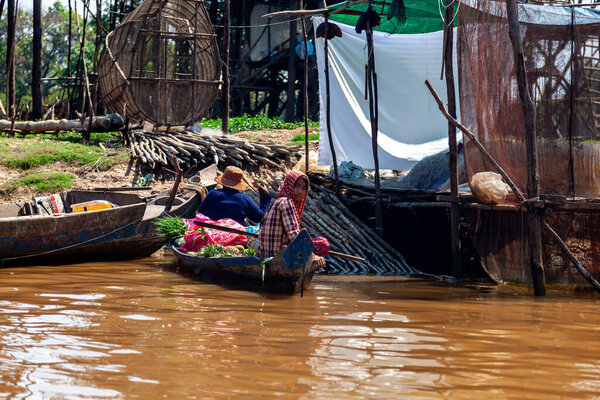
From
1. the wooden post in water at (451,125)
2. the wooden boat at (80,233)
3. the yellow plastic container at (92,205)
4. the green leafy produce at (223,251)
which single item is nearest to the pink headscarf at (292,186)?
the green leafy produce at (223,251)

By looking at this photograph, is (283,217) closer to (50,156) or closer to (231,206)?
(231,206)

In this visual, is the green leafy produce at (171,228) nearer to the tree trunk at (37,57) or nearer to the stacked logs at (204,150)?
the stacked logs at (204,150)

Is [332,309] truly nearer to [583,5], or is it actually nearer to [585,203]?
[585,203]

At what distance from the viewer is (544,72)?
7.18 m

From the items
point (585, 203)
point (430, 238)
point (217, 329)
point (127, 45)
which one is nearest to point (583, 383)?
point (217, 329)

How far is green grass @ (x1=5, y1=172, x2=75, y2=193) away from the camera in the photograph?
38.9 ft

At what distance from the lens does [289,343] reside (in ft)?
15.5

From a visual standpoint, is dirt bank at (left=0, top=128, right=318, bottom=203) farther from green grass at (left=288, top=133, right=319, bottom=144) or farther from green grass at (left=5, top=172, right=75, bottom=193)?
green grass at (left=288, top=133, right=319, bottom=144)

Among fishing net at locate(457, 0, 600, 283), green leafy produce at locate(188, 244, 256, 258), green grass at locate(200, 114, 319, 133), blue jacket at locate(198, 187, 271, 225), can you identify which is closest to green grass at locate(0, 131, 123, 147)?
green grass at locate(200, 114, 319, 133)

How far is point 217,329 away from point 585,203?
363 centimetres

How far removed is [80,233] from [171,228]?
1.04 meters

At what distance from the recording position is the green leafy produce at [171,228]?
873 cm

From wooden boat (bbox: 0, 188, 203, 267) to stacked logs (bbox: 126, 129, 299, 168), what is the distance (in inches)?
105

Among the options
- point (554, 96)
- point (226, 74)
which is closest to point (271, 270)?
point (554, 96)
